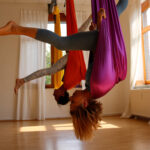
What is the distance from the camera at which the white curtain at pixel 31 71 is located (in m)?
5.22

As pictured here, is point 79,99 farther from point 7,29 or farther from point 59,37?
point 7,29

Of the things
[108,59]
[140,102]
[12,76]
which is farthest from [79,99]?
[12,76]

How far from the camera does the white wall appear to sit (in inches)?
209

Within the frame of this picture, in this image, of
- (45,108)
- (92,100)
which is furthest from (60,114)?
(92,100)

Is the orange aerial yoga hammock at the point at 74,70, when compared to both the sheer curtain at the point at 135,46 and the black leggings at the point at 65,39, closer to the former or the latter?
the black leggings at the point at 65,39

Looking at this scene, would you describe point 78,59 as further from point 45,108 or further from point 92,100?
point 45,108

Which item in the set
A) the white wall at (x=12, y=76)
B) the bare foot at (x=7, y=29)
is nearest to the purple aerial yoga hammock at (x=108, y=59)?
the bare foot at (x=7, y=29)

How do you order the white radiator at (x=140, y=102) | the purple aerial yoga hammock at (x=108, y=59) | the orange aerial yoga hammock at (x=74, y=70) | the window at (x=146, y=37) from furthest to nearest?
1. the window at (x=146, y=37)
2. the white radiator at (x=140, y=102)
3. the orange aerial yoga hammock at (x=74, y=70)
4. the purple aerial yoga hammock at (x=108, y=59)

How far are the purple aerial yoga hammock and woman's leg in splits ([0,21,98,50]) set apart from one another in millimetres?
86

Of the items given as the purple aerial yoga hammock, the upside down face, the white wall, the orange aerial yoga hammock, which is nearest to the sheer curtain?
the white wall

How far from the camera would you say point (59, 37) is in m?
1.67

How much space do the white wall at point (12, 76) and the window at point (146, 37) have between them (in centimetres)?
61

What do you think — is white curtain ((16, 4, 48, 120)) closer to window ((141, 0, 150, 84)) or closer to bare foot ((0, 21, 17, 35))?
window ((141, 0, 150, 84))

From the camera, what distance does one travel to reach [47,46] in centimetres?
562
